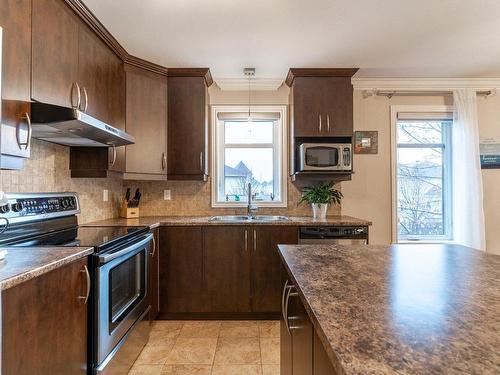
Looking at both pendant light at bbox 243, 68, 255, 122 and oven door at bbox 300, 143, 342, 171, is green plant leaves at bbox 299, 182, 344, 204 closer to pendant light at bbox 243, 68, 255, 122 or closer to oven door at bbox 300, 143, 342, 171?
oven door at bbox 300, 143, 342, 171

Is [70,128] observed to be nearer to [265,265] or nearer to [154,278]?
[154,278]

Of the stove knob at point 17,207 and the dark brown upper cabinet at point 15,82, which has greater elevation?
the dark brown upper cabinet at point 15,82

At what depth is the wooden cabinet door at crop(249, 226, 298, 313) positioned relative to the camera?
2631 millimetres

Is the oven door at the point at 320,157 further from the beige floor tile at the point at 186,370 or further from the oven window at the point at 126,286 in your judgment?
the beige floor tile at the point at 186,370

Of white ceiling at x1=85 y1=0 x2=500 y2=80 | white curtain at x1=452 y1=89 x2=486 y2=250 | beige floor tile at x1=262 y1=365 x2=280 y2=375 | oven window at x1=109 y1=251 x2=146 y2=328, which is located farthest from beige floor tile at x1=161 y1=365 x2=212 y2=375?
white curtain at x1=452 y1=89 x2=486 y2=250

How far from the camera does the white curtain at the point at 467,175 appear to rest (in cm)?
308

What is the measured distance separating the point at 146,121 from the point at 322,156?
1773mm

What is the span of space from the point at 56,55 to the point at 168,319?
228cm

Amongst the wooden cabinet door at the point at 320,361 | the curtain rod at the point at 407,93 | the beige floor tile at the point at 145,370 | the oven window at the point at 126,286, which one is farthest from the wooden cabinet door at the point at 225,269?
the curtain rod at the point at 407,93

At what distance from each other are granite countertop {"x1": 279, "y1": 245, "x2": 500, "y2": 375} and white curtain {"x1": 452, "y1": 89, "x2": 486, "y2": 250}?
221 centimetres

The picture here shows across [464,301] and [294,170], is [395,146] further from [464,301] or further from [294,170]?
[464,301]

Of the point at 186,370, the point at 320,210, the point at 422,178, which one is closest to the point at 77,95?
the point at 186,370

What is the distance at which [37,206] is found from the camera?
5.87 feet

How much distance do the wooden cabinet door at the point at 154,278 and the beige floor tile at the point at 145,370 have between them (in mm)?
438
